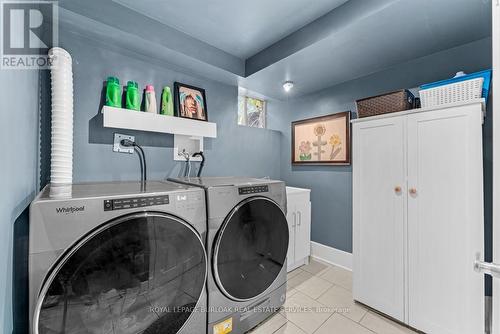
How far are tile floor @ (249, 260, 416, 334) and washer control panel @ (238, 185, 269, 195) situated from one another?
3.26ft

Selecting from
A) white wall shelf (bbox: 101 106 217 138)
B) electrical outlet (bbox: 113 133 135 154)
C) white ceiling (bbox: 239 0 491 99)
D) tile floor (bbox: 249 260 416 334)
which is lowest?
tile floor (bbox: 249 260 416 334)

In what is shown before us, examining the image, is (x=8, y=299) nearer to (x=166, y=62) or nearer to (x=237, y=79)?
(x=166, y=62)

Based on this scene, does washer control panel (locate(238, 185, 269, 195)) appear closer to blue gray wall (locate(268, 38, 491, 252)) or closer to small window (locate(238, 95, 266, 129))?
blue gray wall (locate(268, 38, 491, 252))

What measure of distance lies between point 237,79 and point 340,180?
1662 millimetres

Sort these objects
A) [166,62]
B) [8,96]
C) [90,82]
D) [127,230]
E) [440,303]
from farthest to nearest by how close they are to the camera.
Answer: [166,62]
[90,82]
[440,303]
[127,230]
[8,96]

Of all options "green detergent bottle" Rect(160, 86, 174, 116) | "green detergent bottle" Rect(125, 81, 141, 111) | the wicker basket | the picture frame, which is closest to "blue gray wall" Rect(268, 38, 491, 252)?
the wicker basket

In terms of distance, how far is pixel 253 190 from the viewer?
1358mm

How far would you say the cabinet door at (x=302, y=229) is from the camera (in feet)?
7.52

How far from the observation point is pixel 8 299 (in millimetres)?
710

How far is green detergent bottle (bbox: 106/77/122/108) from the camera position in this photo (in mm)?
1533

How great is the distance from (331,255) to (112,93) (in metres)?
2.76

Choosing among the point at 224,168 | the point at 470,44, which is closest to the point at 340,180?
the point at 224,168

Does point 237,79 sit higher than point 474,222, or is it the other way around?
point 237,79

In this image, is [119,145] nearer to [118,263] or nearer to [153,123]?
[153,123]
